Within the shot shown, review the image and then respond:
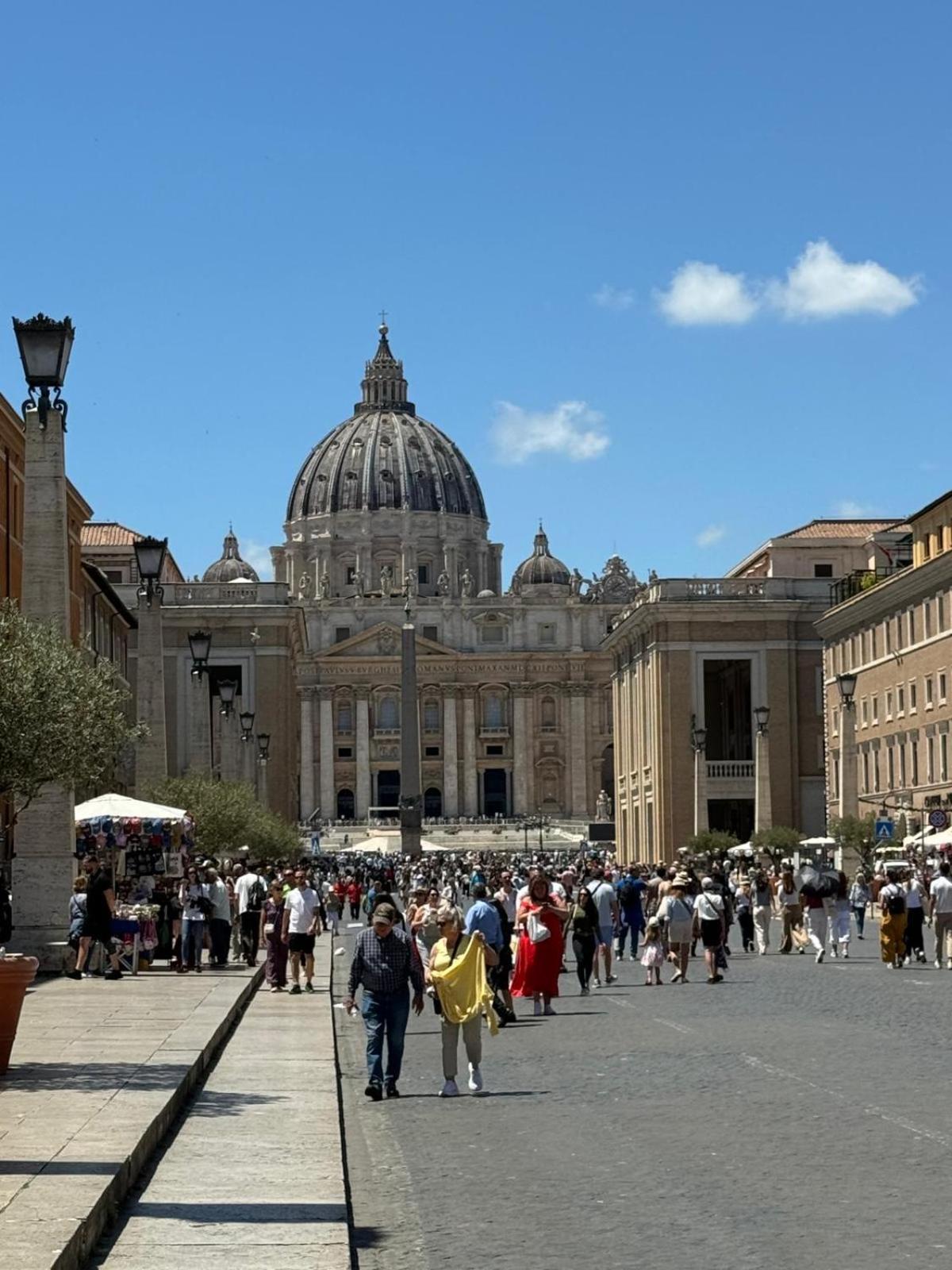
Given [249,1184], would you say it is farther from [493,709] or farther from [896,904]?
[493,709]

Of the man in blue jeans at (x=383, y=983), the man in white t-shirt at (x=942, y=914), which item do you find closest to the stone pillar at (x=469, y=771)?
the man in white t-shirt at (x=942, y=914)

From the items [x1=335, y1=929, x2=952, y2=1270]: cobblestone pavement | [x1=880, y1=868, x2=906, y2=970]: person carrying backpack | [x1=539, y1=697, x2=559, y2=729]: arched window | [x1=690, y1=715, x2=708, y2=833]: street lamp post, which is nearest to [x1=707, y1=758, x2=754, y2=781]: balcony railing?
[x1=690, y1=715, x2=708, y2=833]: street lamp post

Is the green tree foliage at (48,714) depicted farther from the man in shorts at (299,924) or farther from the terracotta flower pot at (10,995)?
the man in shorts at (299,924)

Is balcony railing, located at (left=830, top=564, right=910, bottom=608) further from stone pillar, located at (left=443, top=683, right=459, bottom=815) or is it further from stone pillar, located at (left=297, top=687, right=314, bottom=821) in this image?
stone pillar, located at (left=443, top=683, right=459, bottom=815)

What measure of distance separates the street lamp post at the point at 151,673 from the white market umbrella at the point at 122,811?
167 cm

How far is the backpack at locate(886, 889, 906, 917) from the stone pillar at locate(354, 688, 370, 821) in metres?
144

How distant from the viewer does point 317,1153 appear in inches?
435

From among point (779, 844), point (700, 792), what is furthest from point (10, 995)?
point (700, 792)

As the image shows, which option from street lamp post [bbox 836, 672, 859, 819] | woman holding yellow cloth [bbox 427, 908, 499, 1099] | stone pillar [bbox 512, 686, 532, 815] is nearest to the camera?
woman holding yellow cloth [bbox 427, 908, 499, 1099]

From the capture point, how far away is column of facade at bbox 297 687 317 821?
570 ft

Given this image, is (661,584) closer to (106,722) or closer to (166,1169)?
(106,722)

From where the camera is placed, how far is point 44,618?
2261 cm

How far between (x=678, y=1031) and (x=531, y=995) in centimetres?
362

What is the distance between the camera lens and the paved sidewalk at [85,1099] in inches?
326
